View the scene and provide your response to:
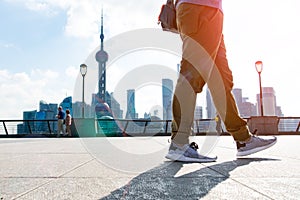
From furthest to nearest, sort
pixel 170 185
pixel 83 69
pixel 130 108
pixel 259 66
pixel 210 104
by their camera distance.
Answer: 1. pixel 130 108
2. pixel 83 69
3. pixel 259 66
4. pixel 210 104
5. pixel 170 185

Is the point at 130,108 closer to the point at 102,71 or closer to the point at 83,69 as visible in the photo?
the point at 83,69

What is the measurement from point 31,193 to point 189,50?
1731 millimetres

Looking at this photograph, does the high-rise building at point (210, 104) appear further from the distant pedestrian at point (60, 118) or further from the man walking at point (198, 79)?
the distant pedestrian at point (60, 118)

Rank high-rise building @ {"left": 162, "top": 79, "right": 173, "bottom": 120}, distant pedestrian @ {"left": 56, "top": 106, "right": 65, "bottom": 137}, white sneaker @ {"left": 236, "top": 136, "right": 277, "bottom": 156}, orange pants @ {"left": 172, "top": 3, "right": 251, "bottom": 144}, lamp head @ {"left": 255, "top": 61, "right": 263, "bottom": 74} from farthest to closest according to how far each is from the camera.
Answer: lamp head @ {"left": 255, "top": 61, "right": 263, "bottom": 74}
distant pedestrian @ {"left": 56, "top": 106, "right": 65, "bottom": 137}
high-rise building @ {"left": 162, "top": 79, "right": 173, "bottom": 120}
white sneaker @ {"left": 236, "top": 136, "right": 277, "bottom": 156}
orange pants @ {"left": 172, "top": 3, "right": 251, "bottom": 144}

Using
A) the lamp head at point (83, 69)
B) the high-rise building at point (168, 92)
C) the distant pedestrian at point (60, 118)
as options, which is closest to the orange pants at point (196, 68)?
the high-rise building at point (168, 92)

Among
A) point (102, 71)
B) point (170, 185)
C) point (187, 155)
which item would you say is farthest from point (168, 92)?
point (102, 71)

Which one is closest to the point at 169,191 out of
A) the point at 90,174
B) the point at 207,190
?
the point at 207,190

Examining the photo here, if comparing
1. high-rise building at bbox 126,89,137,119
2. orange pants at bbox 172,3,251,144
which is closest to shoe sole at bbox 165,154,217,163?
orange pants at bbox 172,3,251,144

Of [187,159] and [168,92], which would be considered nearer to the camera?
[187,159]

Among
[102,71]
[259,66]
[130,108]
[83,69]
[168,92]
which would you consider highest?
[102,71]

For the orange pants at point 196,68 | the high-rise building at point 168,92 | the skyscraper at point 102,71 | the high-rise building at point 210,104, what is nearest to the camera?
the orange pants at point 196,68

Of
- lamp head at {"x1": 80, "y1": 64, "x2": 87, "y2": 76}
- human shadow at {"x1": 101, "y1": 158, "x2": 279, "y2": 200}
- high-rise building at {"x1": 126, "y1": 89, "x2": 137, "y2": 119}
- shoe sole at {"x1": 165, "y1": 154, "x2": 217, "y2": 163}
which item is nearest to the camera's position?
human shadow at {"x1": 101, "y1": 158, "x2": 279, "y2": 200}

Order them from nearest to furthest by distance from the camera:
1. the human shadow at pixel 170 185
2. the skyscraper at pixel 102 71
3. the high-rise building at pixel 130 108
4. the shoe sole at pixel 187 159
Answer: the human shadow at pixel 170 185, the shoe sole at pixel 187 159, the high-rise building at pixel 130 108, the skyscraper at pixel 102 71

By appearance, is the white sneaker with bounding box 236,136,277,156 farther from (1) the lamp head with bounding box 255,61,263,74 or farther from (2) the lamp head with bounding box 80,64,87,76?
(2) the lamp head with bounding box 80,64,87,76
